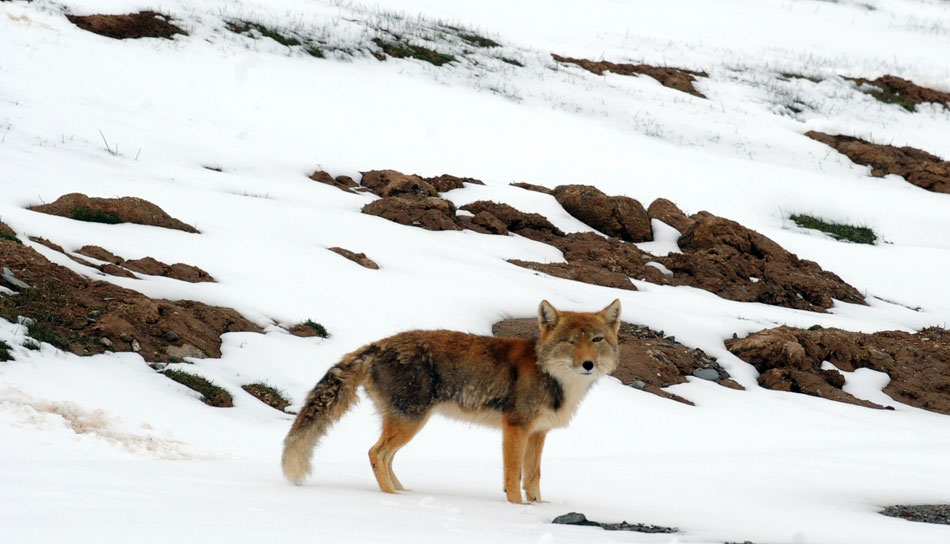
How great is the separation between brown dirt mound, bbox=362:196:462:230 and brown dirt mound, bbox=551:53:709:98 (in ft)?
61.6

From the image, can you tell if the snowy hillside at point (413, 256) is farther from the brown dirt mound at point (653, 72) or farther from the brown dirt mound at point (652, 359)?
the brown dirt mound at point (653, 72)

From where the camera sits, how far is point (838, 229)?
24328 millimetres

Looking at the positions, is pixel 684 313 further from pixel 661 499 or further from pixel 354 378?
pixel 354 378

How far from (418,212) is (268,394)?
8273 mm

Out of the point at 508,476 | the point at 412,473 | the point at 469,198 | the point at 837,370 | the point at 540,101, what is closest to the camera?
the point at 508,476

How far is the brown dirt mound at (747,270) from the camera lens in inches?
710

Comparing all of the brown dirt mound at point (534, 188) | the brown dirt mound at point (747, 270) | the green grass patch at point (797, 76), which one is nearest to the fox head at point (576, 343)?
the brown dirt mound at point (747, 270)

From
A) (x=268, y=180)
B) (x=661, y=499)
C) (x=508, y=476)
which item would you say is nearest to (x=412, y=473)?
(x=508, y=476)

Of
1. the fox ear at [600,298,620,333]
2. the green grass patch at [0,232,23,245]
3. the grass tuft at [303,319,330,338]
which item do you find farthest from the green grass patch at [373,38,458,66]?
the fox ear at [600,298,620,333]

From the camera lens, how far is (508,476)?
7195 mm

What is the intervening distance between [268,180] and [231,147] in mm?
2282

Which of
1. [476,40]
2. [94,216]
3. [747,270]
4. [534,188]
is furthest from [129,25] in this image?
[747,270]

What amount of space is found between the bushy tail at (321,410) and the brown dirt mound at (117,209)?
7704 millimetres

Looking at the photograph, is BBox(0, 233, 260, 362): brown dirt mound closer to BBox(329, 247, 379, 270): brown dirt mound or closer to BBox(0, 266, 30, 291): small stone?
BBox(0, 266, 30, 291): small stone
